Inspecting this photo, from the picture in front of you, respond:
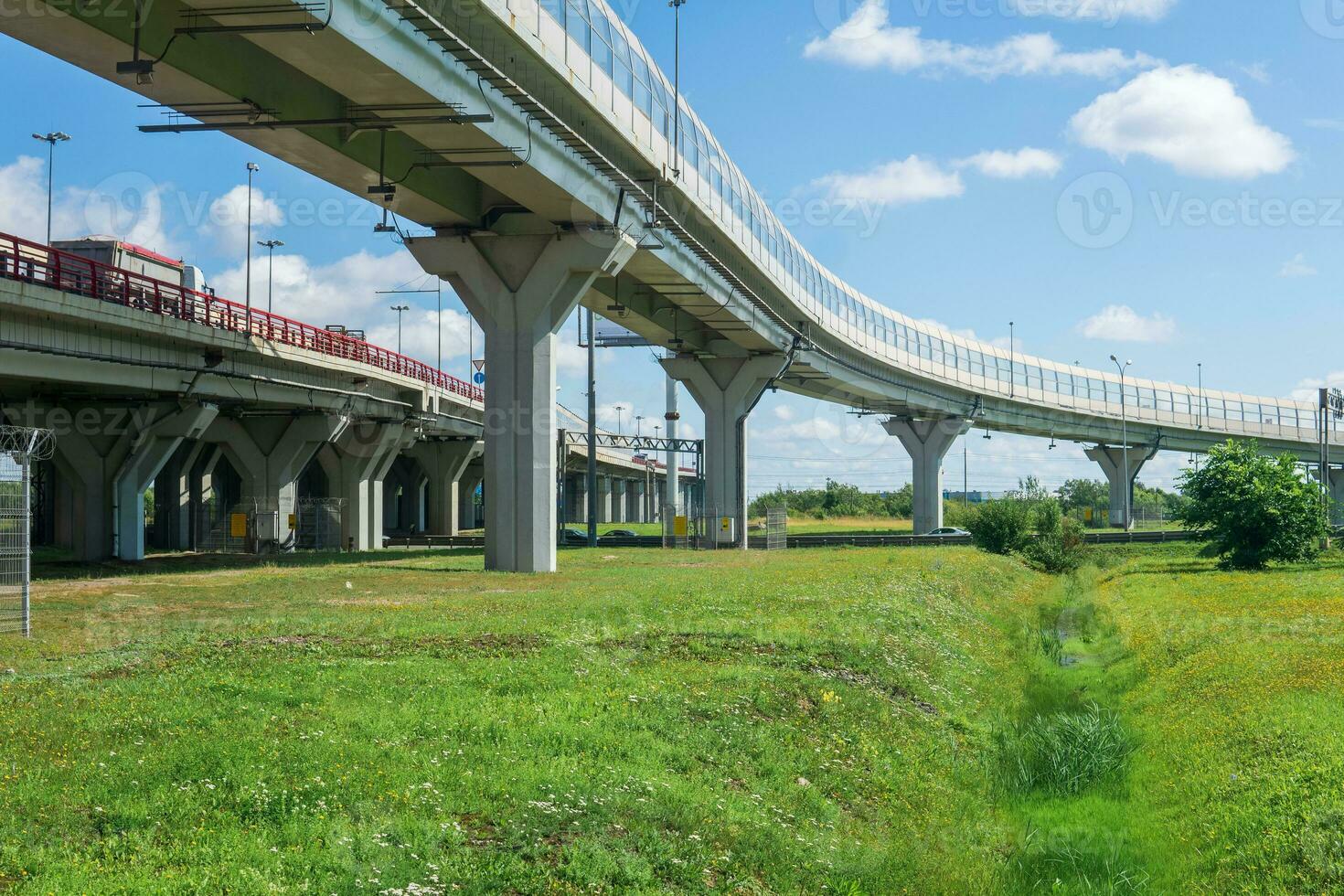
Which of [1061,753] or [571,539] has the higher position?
[571,539]

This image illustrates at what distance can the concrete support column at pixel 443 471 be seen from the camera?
82.5 meters

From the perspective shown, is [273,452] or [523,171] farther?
[273,452]

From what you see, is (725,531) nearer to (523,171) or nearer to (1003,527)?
(1003,527)

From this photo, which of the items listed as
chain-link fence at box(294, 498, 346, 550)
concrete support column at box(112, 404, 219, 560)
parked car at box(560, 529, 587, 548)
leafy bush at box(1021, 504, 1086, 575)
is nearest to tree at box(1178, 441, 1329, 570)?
leafy bush at box(1021, 504, 1086, 575)

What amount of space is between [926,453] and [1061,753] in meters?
75.4

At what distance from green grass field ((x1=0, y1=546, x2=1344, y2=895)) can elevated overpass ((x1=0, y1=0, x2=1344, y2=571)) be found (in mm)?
9928

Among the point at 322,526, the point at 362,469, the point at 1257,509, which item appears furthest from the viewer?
the point at 362,469

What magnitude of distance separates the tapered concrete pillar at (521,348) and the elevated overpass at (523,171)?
2.4 inches

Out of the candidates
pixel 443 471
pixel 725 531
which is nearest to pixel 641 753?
pixel 725 531

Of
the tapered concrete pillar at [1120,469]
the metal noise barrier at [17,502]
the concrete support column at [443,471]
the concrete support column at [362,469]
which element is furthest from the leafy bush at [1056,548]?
the metal noise barrier at [17,502]

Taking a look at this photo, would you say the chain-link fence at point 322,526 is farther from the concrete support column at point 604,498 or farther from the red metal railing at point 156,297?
the concrete support column at point 604,498

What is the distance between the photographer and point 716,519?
6188 centimetres

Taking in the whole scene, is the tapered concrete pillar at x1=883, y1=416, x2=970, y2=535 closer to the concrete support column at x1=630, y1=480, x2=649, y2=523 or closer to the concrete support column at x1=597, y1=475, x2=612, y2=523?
the concrete support column at x1=597, y1=475, x2=612, y2=523

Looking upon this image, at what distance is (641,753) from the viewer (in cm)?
1186
